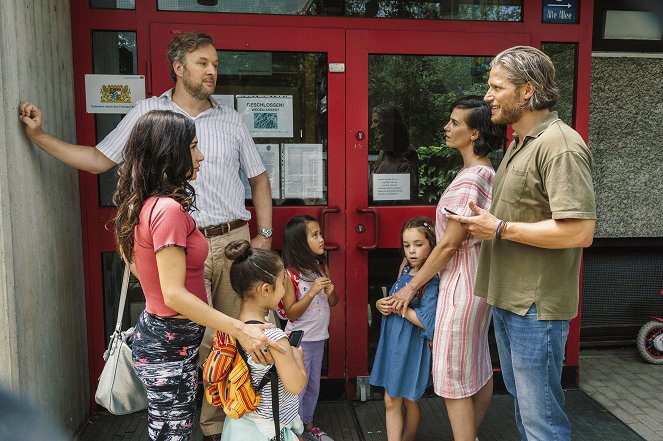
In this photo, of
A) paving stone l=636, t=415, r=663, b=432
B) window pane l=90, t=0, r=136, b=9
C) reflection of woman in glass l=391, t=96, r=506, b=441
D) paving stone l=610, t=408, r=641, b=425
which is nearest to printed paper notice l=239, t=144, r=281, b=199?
window pane l=90, t=0, r=136, b=9

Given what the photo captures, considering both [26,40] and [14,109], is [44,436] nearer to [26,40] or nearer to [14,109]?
[14,109]

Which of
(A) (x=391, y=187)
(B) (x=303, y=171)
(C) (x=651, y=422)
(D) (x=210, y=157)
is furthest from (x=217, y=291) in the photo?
(C) (x=651, y=422)

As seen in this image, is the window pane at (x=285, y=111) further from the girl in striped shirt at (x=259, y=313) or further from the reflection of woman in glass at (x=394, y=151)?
the girl in striped shirt at (x=259, y=313)

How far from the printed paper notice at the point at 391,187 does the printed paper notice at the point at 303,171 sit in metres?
0.34

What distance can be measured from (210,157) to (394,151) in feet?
3.93

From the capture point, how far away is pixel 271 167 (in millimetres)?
3678

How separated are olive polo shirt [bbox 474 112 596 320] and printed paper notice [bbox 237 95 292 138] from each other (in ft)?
5.11

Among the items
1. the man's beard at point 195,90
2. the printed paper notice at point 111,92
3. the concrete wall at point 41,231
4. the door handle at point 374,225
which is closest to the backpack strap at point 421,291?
the door handle at point 374,225

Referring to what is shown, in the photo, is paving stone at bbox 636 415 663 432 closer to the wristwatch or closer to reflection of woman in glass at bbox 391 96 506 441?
reflection of woman in glass at bbox 391 96 506 441

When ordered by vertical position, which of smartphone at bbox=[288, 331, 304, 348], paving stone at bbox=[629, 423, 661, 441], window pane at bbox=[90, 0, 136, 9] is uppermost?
window pane at bbox=[90, 0, 136, 9]

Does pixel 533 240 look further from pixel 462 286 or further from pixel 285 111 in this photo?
pixel 285 111

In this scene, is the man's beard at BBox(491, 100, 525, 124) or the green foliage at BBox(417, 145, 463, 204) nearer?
the man's beard at BBox(491, 100, 525, 124)

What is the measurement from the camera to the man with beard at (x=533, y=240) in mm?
2264

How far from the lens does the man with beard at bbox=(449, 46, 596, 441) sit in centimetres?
226
